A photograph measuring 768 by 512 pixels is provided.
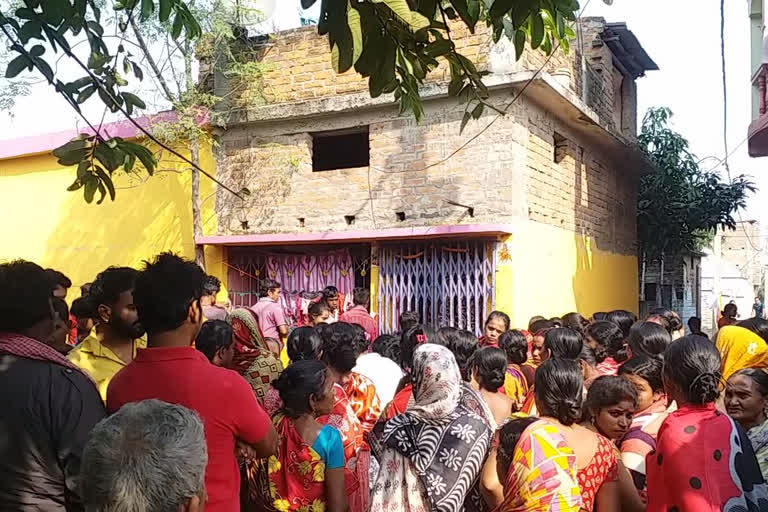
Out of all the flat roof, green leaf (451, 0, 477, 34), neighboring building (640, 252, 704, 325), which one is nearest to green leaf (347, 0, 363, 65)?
green leaf (451, 0, 477, 34)

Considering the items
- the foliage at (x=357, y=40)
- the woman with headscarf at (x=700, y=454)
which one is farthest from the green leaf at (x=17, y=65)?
the woman with headscarf at (x=700, y=454)

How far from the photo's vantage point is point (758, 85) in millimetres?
8234

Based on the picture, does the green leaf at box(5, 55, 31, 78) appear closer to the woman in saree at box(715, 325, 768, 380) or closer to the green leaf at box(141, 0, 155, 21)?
the green leaf at box(141, 0, 155, 21)

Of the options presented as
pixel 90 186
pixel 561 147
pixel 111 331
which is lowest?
pixel 111 331

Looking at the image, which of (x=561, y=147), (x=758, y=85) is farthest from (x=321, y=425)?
(x=758, y=85)

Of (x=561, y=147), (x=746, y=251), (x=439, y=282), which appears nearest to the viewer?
(x=439, y=282)

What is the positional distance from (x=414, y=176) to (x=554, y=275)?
7.71 ft

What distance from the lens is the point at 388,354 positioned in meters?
4.59

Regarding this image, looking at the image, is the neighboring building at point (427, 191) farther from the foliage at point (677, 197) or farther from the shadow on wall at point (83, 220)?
the foliage at point (677, 197)

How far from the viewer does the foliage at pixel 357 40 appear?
68.7 inches

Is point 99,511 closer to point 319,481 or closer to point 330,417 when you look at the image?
point 319,481

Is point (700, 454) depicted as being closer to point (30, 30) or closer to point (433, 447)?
point (433, 447)

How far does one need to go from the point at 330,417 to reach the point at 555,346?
170cm

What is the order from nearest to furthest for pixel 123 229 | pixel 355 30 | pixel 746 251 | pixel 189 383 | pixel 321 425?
pixel 355 30, pixel 189 383, pixel 321 425, pixel 123 229, pixel 746 251
